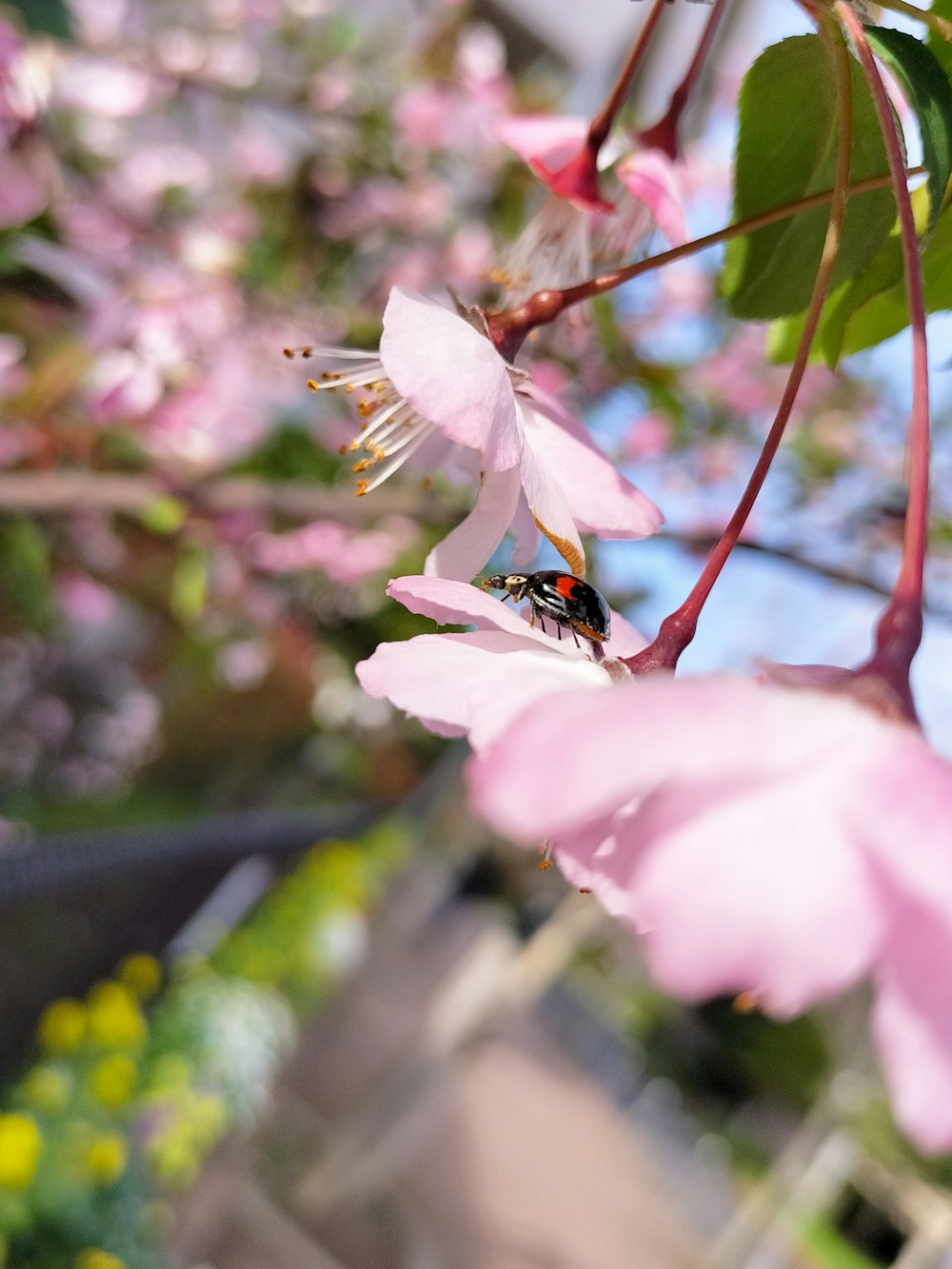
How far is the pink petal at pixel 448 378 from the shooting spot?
24 centimetres

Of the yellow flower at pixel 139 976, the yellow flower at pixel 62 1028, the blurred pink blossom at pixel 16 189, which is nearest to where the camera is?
the blurred pink blossom at pixel 16 189

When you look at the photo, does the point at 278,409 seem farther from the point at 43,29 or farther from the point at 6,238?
the point at 43,29

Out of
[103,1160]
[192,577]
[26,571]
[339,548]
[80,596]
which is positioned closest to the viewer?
[192,577]

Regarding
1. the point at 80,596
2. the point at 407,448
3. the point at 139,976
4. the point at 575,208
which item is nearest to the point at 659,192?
the point at 575,208

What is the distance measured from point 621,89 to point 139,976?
2.66 m

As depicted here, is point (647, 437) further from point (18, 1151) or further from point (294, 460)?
point (18, 1151)

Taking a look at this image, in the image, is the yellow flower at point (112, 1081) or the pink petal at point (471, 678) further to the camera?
the yellow flower at point (112, 1081)

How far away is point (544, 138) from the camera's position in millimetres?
349

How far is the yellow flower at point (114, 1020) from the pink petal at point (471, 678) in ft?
7.48

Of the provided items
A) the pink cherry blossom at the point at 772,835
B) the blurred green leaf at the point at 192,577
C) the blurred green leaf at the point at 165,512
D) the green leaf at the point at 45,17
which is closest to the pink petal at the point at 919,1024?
the pink cherry blossom at the point at 772,835

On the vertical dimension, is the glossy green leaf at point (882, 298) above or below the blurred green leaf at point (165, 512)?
above

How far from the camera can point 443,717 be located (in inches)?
8.1

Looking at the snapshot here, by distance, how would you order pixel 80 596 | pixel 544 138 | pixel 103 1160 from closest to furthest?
pixel 544 138 < pixel 103 1160 < pixel 80 596

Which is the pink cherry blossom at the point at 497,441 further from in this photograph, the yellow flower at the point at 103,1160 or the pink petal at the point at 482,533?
the yellow flower at the point at 103,1160
